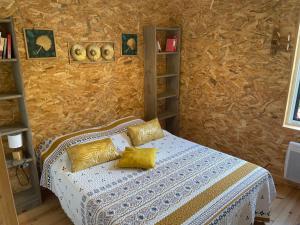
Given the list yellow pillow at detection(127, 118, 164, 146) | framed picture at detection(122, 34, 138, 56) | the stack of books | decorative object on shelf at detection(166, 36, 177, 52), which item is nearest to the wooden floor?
yellow pillow at detection(127, 118, 164, 146)

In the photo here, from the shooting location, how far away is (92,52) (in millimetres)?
2822

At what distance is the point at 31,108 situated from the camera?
2529 mm

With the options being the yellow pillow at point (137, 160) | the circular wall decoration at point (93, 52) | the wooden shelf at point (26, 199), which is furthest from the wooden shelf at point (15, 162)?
the circular wall decoration at point (93, 52)

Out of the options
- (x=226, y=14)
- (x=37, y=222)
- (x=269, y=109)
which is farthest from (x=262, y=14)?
(x=37, y=222)

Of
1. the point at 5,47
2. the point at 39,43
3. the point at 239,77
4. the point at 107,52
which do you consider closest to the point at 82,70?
the point at 107,52

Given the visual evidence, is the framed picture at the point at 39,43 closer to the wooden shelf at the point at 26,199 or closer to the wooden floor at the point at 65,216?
the wooden shelf at the point at 26,199

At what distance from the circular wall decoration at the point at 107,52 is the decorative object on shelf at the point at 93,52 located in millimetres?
63

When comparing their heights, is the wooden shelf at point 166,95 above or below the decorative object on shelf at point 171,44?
below

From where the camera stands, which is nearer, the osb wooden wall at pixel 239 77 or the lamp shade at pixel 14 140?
the lamp shade at pixel 14 140

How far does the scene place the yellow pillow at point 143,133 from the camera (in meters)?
2.82

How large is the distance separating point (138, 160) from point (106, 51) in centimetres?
146

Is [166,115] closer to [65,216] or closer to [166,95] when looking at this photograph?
[166,95]

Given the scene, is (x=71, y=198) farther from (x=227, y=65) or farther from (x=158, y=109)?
(x=227, y=65)

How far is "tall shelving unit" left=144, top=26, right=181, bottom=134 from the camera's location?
3.27 meters
